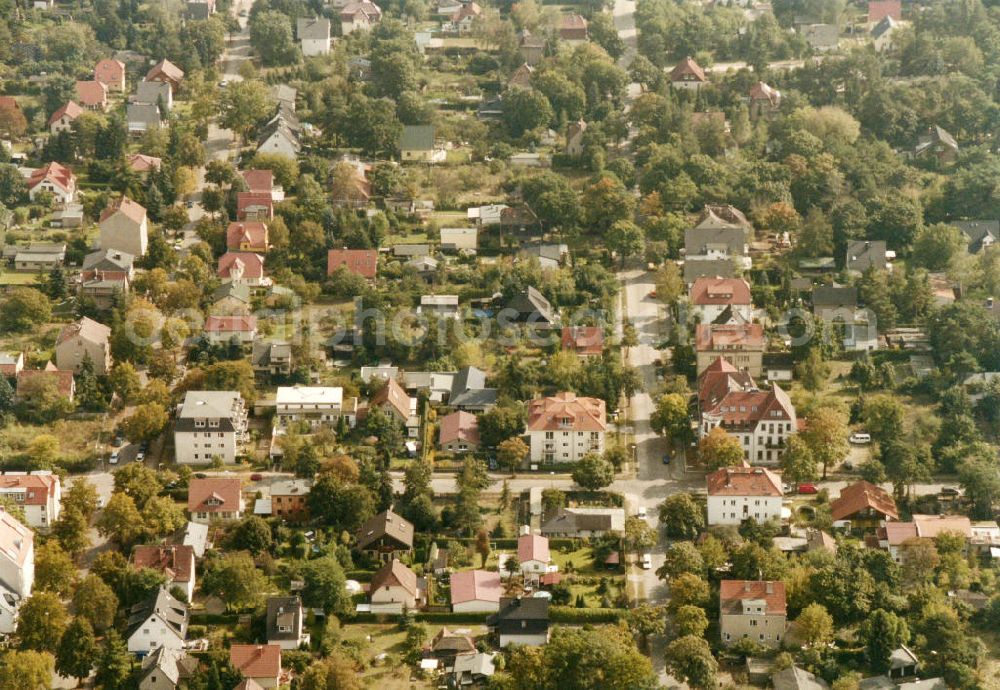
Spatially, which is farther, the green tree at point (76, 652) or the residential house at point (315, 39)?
the residential house at point (315, 39)

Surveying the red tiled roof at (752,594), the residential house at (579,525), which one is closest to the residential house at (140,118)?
the residential house at (579,525)

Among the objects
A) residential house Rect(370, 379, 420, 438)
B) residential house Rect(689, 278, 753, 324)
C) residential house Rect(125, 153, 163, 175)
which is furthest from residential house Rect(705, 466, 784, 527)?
residential house Rect(125, 153, 163, 175)

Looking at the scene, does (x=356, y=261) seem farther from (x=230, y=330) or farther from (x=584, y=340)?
(x=584, y=340)

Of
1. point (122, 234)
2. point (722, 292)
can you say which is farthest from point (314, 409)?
point (722, 292)

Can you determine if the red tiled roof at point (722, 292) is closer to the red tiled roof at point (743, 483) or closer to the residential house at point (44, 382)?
the red tiled roof at point (743, 483)

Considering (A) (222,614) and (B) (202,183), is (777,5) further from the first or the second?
(A) (222,614)

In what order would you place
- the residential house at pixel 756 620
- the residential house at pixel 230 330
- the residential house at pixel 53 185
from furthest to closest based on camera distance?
the residential house at pixel 53 185, the residential house at pixel 230 330, the residential house at pixel 756 620

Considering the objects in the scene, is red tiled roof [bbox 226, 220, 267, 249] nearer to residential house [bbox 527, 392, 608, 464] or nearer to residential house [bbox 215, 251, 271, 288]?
residential house [bbox 215, 251, 271, 288]
